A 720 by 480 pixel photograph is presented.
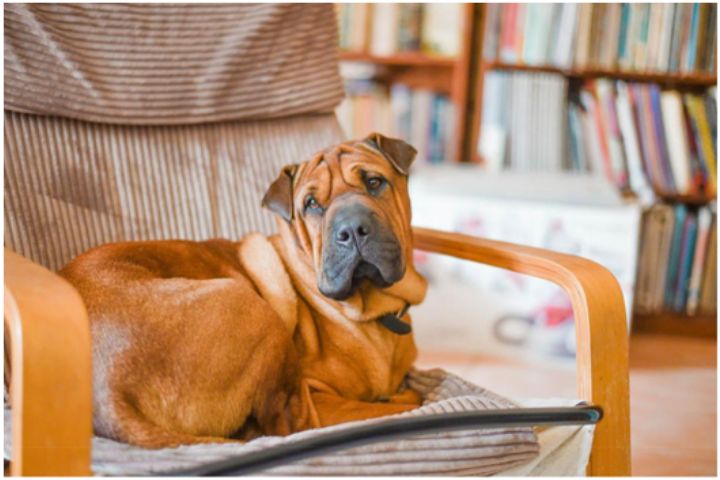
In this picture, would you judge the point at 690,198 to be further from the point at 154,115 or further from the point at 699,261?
the point at 154,115

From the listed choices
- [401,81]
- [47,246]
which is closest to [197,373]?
[47,246]

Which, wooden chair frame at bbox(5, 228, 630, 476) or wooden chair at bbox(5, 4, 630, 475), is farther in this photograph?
wooden chair at bbox(5, 4, 630, 475)

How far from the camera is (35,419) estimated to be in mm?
925

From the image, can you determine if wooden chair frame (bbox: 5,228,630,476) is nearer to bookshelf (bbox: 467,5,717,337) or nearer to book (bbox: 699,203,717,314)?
bookshelf (bbox: 467,5,717,337)

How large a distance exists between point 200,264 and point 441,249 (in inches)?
16.7

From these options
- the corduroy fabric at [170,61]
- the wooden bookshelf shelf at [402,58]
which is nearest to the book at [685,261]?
the wooden bookshelf shelf at [402,58]

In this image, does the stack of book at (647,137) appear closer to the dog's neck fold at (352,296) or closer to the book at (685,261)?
the book at (685,261)

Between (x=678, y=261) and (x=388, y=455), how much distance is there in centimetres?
195

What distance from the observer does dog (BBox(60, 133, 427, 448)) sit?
1.17 m

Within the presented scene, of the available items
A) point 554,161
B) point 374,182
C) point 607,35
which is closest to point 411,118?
point 554,161

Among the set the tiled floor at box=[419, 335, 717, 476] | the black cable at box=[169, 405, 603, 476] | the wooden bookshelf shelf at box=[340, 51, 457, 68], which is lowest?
the tiled floor at box=[419, 335, 717, 476]

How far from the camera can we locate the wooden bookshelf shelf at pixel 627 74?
108 inches

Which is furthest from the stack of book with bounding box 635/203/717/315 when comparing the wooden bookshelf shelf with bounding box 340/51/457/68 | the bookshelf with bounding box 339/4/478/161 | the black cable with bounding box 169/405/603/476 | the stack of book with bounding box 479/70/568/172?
the black cable with bounding box 169/405/603/476

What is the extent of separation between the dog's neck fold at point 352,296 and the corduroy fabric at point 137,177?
28 cm
